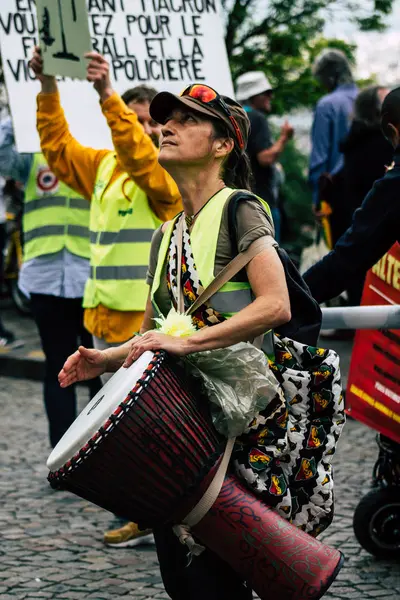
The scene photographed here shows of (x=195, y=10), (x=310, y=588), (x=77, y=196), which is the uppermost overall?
(x=195, y=10)

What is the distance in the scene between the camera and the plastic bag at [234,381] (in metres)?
2.84

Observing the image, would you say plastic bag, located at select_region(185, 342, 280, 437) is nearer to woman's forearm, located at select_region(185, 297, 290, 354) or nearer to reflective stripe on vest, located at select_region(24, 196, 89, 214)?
woman's forearm, located at select_region(185, 297, 290, 354)

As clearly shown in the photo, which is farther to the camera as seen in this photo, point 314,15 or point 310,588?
point 314,15

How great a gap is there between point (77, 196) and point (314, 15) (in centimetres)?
1076

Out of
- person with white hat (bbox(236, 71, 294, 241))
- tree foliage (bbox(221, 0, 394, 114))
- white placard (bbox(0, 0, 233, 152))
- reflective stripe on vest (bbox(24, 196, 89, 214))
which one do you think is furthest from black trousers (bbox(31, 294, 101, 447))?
tree foliage (bbox(221, 0, 394, 114))

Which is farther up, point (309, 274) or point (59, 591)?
point (309, 274)

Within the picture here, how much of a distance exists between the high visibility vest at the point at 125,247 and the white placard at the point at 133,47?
2.63 feet

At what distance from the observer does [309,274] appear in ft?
12.9

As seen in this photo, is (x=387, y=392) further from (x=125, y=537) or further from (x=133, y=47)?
(x=133, y=47)

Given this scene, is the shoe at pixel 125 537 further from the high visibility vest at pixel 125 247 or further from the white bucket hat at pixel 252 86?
the white bucket hat at pixel 252 86

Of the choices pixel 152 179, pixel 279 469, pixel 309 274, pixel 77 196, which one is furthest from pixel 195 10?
pixel 279 469

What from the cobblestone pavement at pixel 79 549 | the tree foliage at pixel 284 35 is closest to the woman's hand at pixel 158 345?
the cobblestone pavement at pixel 79 549

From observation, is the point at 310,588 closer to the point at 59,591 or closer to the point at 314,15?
the point at 59,591

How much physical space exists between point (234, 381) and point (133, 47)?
3.29 meters
